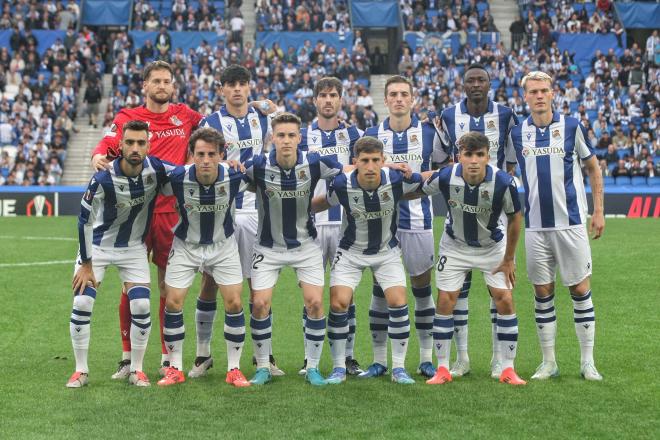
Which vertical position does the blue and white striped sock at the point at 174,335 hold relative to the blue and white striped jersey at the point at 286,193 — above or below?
below

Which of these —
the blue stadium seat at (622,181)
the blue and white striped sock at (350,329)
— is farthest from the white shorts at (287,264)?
the blue stadium seat at (622,181)

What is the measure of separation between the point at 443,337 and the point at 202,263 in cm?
200

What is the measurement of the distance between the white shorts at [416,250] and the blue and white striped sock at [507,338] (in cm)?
76

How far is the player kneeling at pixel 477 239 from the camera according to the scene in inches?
296

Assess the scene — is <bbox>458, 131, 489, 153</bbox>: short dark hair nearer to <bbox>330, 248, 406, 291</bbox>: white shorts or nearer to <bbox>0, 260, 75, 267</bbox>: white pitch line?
<bbox>330, 248, 406, 291</bbox>: white shorts

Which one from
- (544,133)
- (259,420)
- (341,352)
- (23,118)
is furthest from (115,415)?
(23,118)

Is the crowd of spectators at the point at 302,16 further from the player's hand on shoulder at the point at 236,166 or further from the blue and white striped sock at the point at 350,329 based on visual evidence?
the player's hand on shoulder at the point at 236,166

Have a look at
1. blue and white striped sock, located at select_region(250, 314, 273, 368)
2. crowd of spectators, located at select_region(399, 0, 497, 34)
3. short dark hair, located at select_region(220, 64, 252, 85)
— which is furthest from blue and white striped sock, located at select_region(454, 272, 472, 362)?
crowd of spectators, located at select_region(399, 0, 497, 34)

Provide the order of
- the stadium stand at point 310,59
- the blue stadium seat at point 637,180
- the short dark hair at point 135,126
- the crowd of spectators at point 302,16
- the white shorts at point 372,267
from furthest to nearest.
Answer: the crowd of spectators at point 302,16, the stadium stand at point 310,59, the blue stadium seat at point 637,180, the white shorts at point 372,267, the short dark hair at point 135,126

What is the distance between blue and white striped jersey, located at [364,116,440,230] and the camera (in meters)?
8.14

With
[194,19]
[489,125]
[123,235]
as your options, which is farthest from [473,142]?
[194,19]

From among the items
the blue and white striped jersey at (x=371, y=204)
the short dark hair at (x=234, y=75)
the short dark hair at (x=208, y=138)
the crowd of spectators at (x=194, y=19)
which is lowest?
the blue and white striped jersey at (x=371, y=204)

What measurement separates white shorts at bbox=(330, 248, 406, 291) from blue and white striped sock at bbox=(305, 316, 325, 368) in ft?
1.06

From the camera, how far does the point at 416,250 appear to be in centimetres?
806
